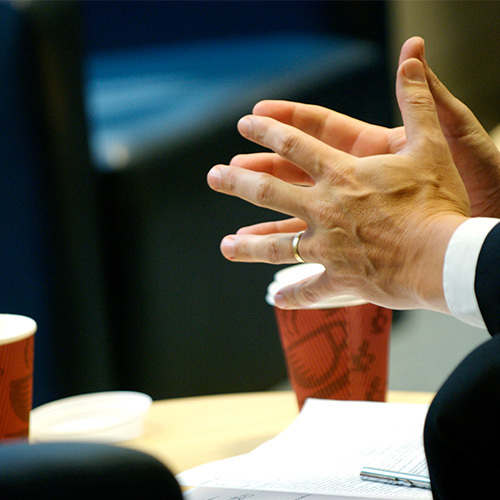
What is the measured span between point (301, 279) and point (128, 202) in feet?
3.35

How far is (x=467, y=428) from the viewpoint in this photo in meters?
0.45

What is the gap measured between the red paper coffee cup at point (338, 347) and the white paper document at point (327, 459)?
0.03 meters

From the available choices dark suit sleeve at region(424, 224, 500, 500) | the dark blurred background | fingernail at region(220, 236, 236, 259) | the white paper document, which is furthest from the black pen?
the dark blurred background

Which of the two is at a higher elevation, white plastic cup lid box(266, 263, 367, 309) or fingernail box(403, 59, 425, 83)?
fingernail box(403, 59, 425, 83)

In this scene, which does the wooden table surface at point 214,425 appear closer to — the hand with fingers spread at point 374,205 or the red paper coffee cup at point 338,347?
the red paper coffee cup at point 338,347

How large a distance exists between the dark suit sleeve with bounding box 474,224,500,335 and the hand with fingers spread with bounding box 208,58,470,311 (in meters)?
0.04

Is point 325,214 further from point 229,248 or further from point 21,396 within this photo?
point 21,396

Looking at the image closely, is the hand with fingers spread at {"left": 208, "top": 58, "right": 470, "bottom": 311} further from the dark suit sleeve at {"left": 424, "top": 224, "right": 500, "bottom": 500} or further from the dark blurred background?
the dark blurred background

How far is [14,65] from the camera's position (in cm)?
155

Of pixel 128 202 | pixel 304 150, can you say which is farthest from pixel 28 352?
pixel 128 202

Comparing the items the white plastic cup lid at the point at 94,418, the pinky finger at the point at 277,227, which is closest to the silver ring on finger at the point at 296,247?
the pinky finger at the point at 277,227

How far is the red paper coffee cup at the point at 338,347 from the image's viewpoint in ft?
2.65

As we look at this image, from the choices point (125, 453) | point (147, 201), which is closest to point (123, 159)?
point (147, 201)

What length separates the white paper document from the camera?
606mm
